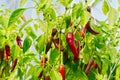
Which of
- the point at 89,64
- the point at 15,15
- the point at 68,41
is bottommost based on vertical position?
the point at 89,64

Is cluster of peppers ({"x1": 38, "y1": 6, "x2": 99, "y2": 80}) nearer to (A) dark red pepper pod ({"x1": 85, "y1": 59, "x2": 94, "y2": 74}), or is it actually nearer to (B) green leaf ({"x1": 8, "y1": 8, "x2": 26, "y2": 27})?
(A) dark red pepper pod ({"x1": 85, "y1": 59, "x2": 94, "y2": 74})

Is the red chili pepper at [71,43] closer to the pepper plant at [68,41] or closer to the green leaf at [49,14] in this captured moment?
the pepper plant at [68,41]

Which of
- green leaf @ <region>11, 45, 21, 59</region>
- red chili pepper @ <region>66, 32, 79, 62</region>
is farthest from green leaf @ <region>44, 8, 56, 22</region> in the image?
green leaf @ <region>11, 45, 21, 59</region>

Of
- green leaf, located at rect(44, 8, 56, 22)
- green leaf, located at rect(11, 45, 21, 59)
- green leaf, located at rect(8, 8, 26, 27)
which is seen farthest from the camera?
green leaf, located at rect(11, 45, 21, 59)

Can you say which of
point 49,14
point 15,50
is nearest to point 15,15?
point 49,14

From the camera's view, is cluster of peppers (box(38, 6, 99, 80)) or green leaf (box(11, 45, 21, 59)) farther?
green leaf (box(11, 45, 21, 59))

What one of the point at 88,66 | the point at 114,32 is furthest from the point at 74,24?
the point at 114,32

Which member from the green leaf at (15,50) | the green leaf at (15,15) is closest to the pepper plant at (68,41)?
the green leaf at (15,15)

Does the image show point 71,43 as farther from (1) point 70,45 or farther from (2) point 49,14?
(2) point 49,14

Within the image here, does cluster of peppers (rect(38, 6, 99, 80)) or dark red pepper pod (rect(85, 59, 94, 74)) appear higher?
cluster of peppers (rect(38, 6, 99, 80))

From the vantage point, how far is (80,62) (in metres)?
1.29

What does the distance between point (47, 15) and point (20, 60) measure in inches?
13.0

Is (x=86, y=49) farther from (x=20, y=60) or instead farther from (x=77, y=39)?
(x=20, y=60)

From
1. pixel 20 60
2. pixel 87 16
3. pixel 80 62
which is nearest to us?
pixel 87 16
